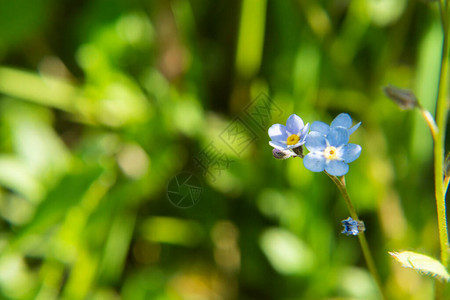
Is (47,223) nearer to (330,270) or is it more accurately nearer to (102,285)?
(102,285)

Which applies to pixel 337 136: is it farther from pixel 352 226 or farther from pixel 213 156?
Answer: pixel 213 156

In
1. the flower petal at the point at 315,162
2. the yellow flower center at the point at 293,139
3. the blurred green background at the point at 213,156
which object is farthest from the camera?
the blurred green background at the point at 213,156

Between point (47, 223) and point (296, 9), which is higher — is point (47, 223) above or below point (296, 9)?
below

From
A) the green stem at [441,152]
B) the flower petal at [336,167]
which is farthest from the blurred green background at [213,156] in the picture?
the flower petal at [336,167]

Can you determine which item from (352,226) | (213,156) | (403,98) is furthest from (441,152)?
(213,156)

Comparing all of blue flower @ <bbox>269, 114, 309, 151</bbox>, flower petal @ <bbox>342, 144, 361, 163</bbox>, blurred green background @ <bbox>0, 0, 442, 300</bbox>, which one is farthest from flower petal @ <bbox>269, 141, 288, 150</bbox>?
blurred green background @ <bbox>0, 0, 442, 300</bbox>

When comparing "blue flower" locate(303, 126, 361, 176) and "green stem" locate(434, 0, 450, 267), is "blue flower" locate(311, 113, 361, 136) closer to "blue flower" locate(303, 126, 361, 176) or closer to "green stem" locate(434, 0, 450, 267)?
"blue flower" locate(303, 126, 361, 176)

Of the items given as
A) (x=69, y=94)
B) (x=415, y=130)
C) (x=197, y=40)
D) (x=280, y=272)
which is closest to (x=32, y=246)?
(x=69, y=94)

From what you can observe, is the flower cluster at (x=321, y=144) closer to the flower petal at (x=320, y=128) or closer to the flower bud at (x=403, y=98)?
the flower petal at (x=320, y=128)
